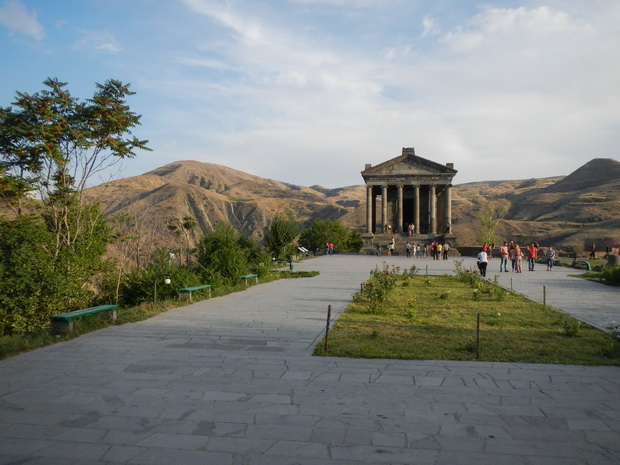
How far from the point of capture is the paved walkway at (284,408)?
11.7 feet

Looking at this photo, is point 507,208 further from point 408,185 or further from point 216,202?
point 216,202

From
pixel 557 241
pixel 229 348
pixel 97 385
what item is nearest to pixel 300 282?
pixel 229 348

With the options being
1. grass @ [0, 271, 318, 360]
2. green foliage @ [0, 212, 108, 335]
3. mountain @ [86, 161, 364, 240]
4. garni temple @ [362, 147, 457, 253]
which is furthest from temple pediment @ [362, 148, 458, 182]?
green foliage @ [0, 212, 108, 335]

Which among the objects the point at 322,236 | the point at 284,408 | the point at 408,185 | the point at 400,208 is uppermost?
the point at 408,185

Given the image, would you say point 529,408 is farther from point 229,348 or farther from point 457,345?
point 229,348

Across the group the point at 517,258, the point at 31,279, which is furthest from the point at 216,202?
the point at 31,279

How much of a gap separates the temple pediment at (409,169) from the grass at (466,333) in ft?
106

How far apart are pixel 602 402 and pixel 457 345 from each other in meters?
2.43

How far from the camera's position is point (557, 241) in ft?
200

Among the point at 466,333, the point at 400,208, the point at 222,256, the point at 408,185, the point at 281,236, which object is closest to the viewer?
the point at 466,333

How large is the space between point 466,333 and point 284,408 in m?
4.56

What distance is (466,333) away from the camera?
7.88 m

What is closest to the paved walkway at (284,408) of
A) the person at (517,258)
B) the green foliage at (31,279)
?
the green foliage at (31,279)

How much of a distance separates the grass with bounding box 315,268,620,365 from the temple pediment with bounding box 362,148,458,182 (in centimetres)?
3228
